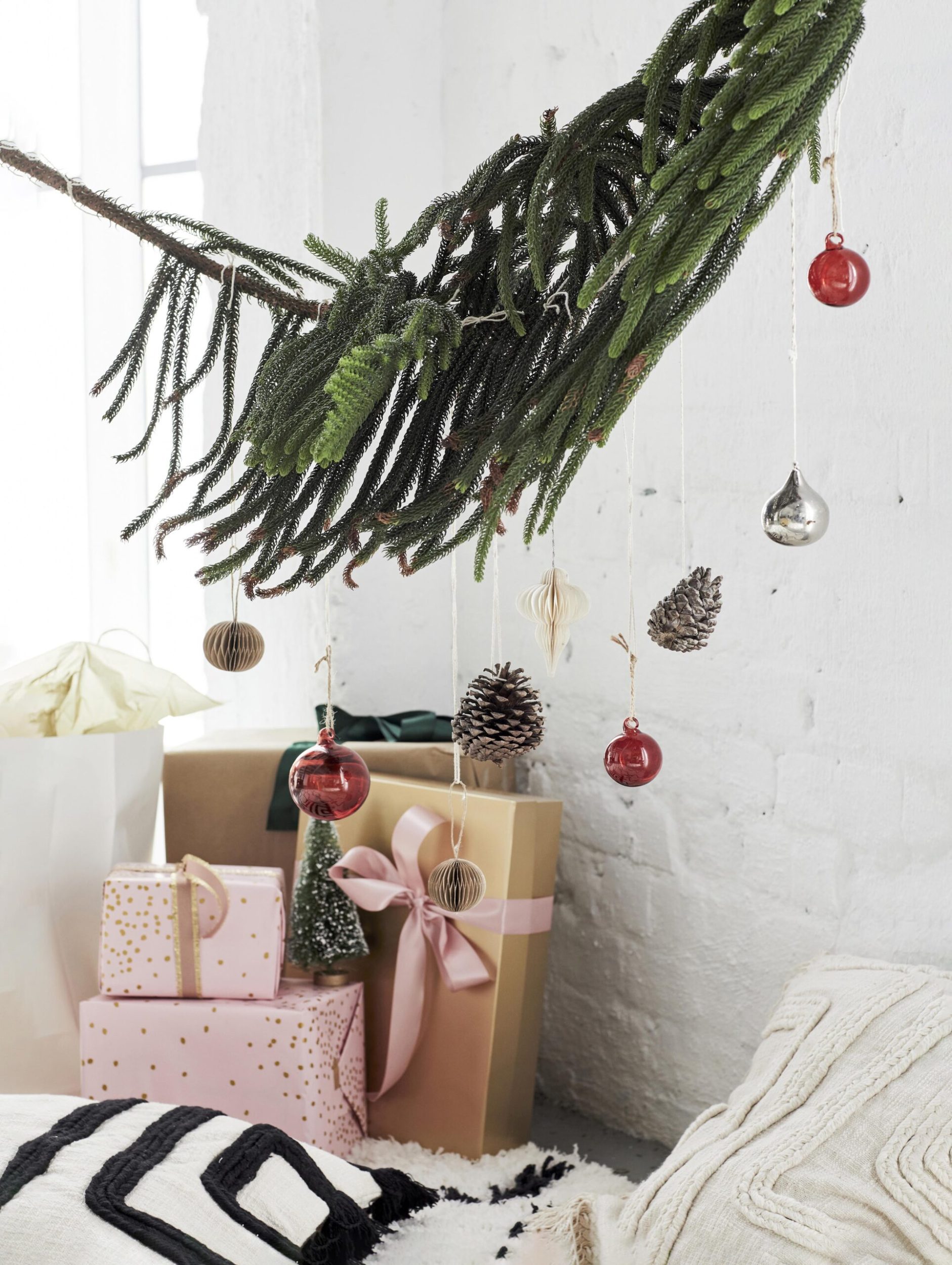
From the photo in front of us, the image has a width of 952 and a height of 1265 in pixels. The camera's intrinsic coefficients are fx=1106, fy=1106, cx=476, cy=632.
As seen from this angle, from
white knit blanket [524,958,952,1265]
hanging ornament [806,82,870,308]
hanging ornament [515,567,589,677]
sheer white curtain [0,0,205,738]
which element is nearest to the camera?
hanging ornament [806,82,870,308]

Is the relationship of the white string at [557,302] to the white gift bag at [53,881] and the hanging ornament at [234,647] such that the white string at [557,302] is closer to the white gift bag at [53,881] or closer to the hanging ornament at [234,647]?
the hanging ornament at [234,647]

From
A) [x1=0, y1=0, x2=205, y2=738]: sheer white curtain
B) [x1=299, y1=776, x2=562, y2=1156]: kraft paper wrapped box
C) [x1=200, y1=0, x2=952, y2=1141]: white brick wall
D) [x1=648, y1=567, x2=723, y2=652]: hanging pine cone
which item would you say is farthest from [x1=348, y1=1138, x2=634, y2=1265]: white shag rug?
[x1=0, y1=0, x2=205, y2=738]: sheer white curtain

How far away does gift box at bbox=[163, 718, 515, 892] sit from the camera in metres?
1.22

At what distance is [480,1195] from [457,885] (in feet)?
1.07

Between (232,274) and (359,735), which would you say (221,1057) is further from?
(232,274)

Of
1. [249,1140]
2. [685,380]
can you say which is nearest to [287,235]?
[685,380]

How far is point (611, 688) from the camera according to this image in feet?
3.91

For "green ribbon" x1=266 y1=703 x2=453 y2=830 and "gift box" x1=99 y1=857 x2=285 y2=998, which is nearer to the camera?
"gift box" x1=99 y1=857 x2=285 y2=998

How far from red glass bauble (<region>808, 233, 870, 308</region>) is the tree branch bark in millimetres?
301

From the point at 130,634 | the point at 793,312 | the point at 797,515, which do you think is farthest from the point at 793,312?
the point at 130,634

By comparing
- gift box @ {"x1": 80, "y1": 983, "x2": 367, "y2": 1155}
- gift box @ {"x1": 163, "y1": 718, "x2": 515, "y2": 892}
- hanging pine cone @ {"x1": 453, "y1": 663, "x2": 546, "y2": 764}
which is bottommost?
gift box @ {"x1": 80, "y1": 983, "x2": 367, "y2": 1155}

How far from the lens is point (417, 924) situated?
1.09m

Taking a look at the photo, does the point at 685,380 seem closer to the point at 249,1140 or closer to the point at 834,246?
the point at 834,246

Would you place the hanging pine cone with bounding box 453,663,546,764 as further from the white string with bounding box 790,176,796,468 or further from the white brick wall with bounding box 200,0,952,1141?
the white brick wall with bounding box 200,0,952,1141
